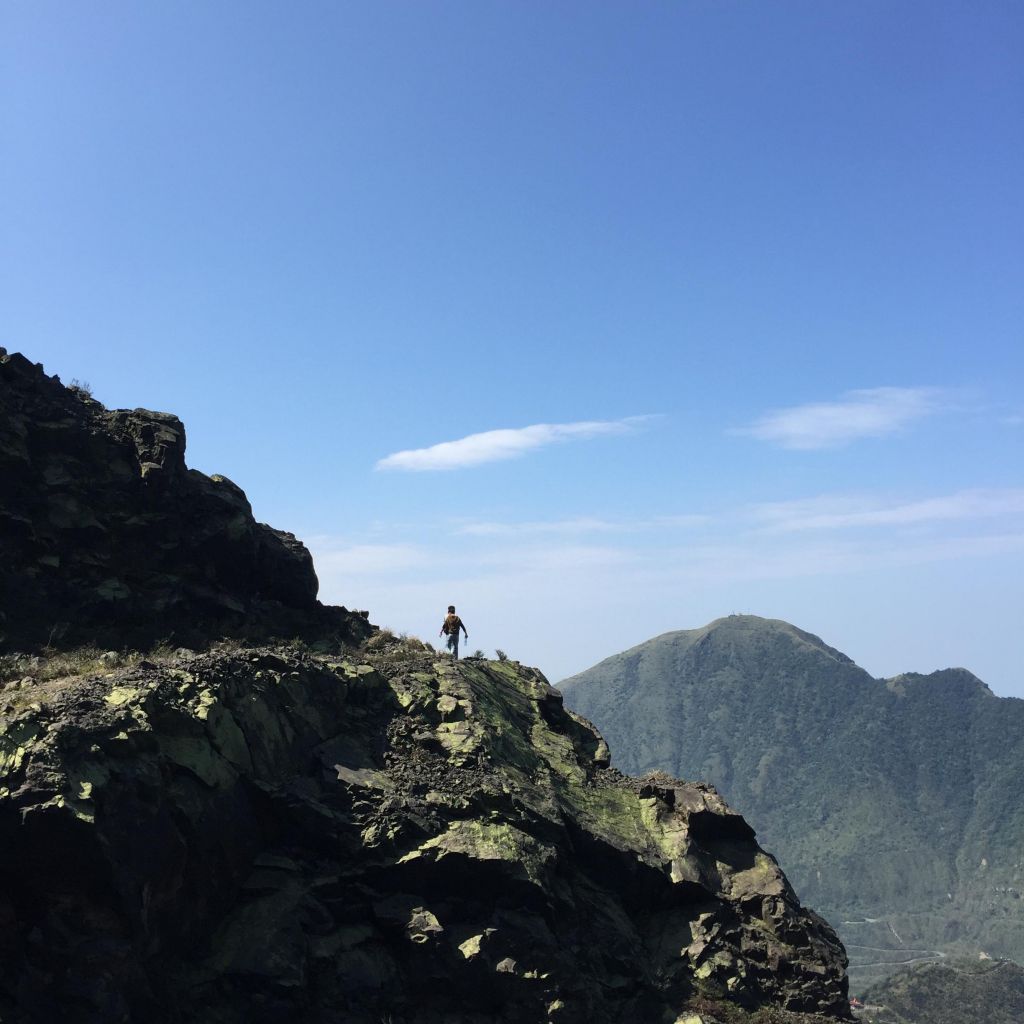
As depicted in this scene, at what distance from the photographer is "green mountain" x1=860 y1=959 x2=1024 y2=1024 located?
112m

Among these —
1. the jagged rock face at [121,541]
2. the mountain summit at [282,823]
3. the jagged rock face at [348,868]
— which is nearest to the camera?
the jagged rock face at [348,868]

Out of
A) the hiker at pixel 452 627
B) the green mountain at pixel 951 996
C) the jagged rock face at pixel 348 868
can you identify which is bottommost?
the green mountain at pixel 951 996

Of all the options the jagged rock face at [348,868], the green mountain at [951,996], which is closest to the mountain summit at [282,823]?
the jagged rock face at [348,868]

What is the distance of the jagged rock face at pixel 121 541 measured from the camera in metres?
21.8

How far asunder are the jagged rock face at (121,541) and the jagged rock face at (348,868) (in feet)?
14.7

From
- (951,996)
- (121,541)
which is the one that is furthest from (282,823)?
(951,996)

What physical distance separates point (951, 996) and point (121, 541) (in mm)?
141245

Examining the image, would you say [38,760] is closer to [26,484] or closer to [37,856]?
[37,856]

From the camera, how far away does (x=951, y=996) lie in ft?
395

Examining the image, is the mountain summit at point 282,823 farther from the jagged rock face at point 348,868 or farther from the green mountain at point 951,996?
the green mountain at point 951,996

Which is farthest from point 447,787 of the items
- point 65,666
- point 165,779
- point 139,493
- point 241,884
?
point 139,493

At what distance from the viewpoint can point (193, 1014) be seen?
13242 mm

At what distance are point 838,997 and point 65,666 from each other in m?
18.9

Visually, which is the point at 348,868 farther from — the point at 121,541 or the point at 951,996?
the point at 951,996
